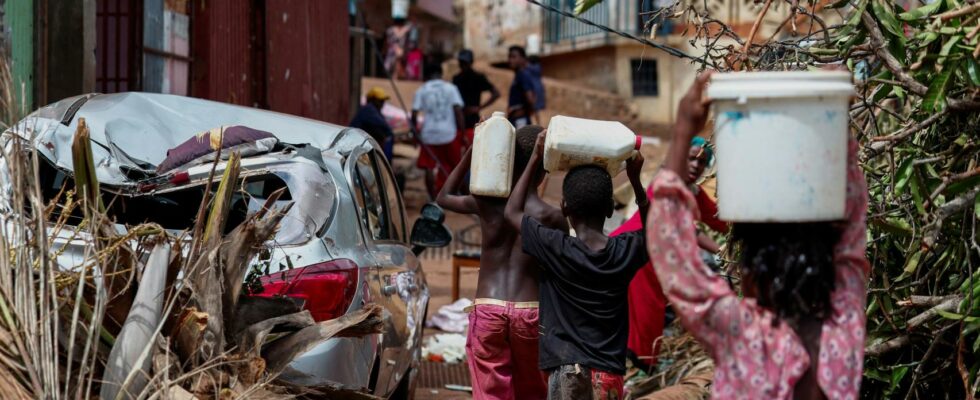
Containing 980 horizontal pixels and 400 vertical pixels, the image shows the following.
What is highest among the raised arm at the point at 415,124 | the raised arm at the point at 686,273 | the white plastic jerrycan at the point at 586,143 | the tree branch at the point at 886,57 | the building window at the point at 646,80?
the building window at the point at 646,80

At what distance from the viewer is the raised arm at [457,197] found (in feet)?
18.5

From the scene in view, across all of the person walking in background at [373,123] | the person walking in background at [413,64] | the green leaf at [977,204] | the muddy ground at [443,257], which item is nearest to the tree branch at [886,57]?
the green leaf at [977,204]

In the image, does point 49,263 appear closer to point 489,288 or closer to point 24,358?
point 24,358

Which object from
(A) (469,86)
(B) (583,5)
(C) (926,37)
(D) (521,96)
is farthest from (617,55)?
(C) (926,37)

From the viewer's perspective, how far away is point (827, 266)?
3.25m

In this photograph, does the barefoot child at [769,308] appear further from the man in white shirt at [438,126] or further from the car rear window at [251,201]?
the man in white shirt at [438,126]

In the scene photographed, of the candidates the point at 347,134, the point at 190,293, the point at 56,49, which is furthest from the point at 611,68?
the point at 190,293

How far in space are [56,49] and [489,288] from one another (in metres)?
4.50

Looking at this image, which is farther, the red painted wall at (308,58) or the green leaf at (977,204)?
the red painted wall at (308,58)

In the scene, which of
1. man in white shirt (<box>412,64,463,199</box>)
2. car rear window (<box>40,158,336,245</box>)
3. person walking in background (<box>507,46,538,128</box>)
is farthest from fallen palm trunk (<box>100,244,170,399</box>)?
person walking in background (<box>507,46,538,128</box>)

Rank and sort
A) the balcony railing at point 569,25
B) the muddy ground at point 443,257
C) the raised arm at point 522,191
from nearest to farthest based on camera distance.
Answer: the raised arm at point 522,191 → the muddy ground at point 443,257 → the balcony railing at point 569,25

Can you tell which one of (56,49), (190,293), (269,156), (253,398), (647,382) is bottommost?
(647,382)

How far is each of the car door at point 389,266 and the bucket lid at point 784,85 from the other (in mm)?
2628

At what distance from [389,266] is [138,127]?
1270mm
